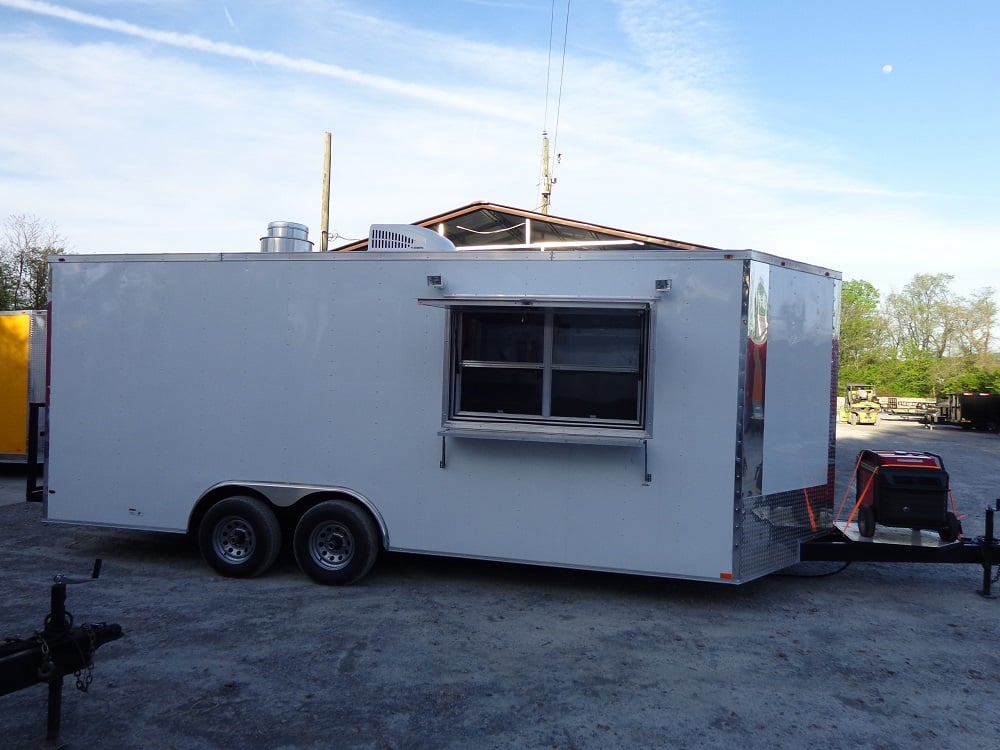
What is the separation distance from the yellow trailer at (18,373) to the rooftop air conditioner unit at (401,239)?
8019 millimetres

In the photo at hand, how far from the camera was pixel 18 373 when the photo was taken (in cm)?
1162

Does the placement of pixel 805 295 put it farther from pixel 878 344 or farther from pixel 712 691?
pixel 878 344

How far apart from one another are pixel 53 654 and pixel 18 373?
10.2 metres

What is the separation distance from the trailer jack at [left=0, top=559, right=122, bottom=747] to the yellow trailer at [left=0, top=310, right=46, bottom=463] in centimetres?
966

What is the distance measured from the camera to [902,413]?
3269 cm

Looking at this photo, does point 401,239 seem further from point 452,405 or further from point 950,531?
point 950,531

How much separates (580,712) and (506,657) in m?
0.83

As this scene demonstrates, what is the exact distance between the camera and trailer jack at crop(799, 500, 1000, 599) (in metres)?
5.79

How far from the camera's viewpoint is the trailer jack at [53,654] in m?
3.11

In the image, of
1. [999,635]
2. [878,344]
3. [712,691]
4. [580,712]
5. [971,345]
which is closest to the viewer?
[580,712]

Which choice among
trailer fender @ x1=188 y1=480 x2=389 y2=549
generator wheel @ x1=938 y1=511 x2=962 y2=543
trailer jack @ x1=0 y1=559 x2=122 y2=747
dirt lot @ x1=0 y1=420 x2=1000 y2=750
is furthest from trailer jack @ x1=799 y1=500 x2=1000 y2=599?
trailer jack @ x1=0 y1=559 x2=122 y2=747

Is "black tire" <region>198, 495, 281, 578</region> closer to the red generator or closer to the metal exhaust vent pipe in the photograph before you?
the metal exhaust vent pipe

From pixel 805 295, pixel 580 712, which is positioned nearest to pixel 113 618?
pixel 580 712

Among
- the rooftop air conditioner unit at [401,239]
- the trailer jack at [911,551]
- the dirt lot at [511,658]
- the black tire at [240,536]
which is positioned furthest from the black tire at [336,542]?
the trailer jack at [911,551]
